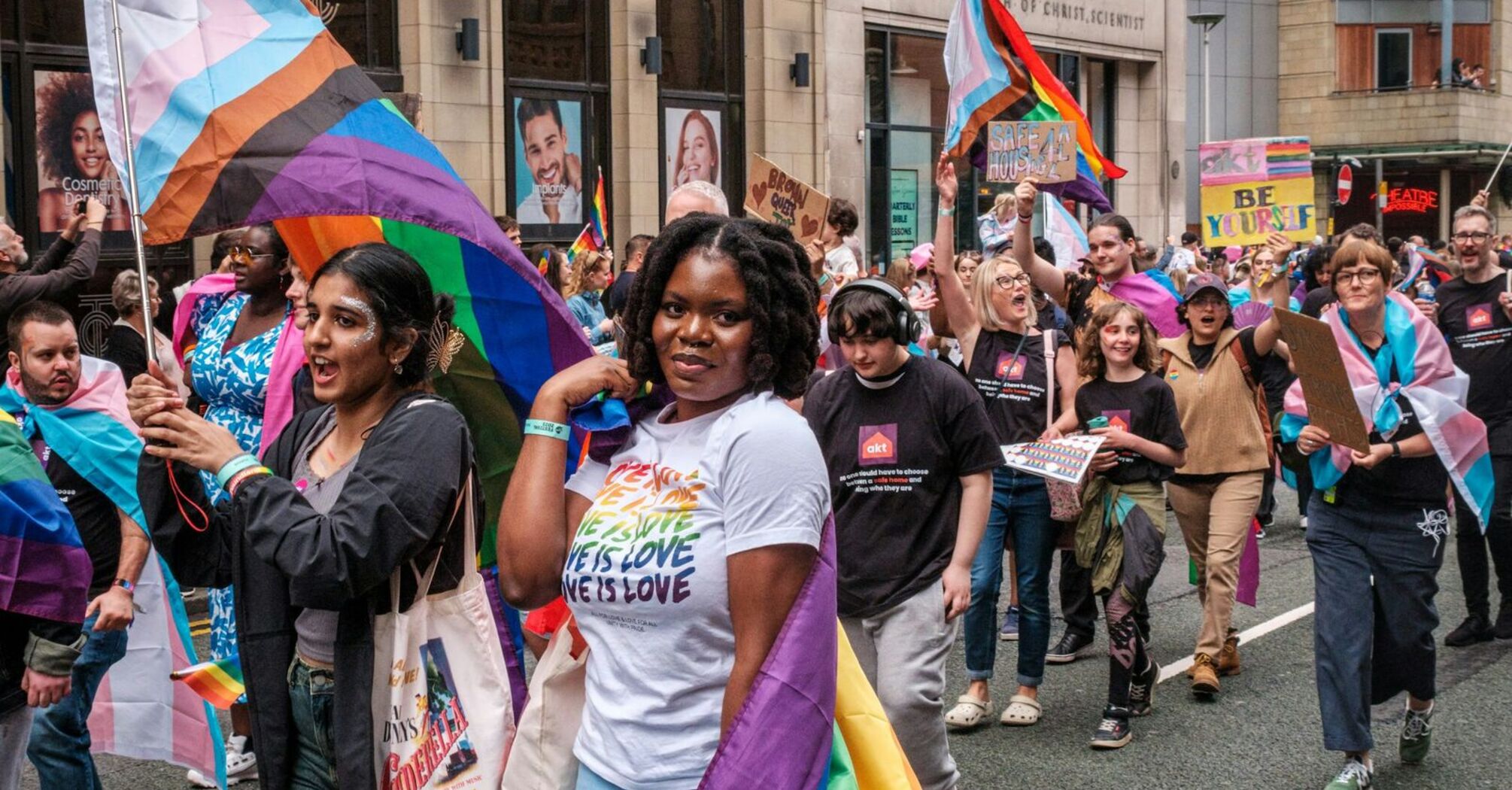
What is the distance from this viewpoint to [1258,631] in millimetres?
8992

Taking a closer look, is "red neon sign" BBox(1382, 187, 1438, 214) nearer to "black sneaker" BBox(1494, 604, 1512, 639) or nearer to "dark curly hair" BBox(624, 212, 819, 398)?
"black sneaker" BBox(1494, 604, 1512, 639)

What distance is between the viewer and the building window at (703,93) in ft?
65.8

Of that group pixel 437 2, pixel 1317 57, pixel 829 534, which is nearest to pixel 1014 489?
pixel 829 534

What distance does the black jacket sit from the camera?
3375mm

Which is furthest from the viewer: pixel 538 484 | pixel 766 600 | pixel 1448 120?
pixel 1448 120

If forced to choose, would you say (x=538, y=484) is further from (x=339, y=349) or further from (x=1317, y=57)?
(x=1317, y=57)

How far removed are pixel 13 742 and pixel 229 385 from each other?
177cm

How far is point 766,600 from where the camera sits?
3.03 m

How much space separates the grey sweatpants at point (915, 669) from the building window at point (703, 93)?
47.2ft

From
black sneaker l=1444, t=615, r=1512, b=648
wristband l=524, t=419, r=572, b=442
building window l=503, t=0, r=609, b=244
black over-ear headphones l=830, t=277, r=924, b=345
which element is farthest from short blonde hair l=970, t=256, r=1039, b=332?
building window l=503, t=0, r=609, b=244

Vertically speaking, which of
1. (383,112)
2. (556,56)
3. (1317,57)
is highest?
(1317,57)

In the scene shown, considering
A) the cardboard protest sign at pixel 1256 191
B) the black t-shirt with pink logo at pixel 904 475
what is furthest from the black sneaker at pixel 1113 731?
the cardboard protest sign at pixel 1256 191

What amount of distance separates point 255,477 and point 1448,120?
42093 mm

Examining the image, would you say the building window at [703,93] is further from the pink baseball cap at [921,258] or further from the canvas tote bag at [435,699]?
the canvas tote bag at [435,699]
